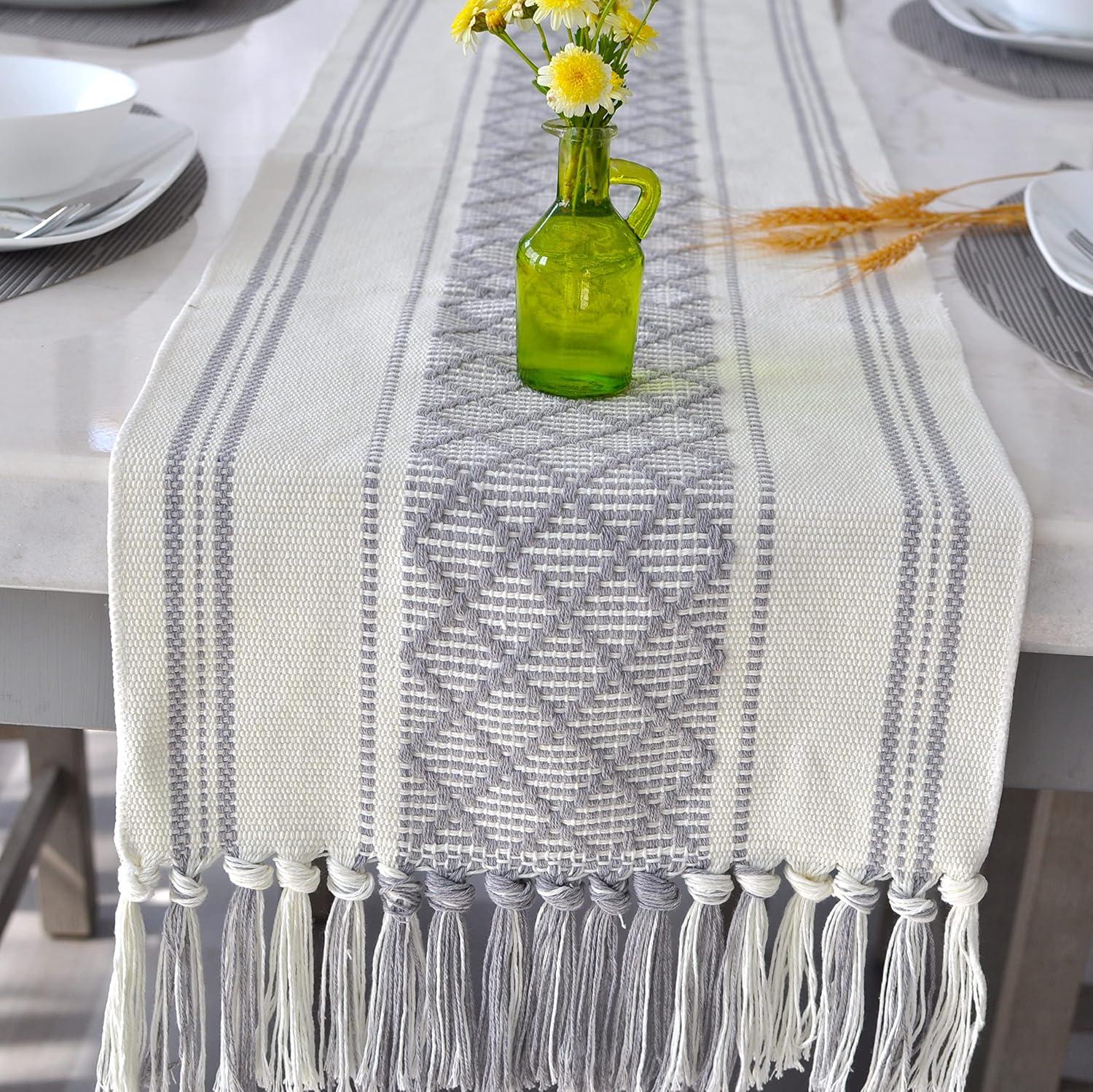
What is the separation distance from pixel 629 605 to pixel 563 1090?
0.27m

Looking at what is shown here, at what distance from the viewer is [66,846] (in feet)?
4.56

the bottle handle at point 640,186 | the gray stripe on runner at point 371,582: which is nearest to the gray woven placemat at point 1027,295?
the bottle handle at point 640,186

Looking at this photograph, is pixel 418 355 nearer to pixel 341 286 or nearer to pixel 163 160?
pixel 341 286

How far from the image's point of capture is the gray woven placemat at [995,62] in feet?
3.80

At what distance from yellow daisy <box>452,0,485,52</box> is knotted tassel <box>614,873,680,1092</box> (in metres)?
0.39

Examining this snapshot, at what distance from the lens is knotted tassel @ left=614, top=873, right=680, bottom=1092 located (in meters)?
0.64

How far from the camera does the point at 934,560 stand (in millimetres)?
575

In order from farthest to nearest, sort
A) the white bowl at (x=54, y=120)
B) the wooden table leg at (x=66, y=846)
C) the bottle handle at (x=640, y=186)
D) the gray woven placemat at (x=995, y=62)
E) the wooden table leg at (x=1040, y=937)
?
the wooden table leg at (x=66, y=846) → the gray woven placemat at (x=995, y=62) → the wooden table leg at (x=1040, y=937) → the white bowl at (x=54, y=120) → the bottle handle at (x=640, y=186)

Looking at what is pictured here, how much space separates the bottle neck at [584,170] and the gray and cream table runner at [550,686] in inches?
3.7

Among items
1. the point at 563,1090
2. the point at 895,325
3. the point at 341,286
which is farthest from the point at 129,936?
the point at 895,325

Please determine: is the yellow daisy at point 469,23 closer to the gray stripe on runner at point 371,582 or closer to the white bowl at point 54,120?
the gray stripe on runner at point 371,582

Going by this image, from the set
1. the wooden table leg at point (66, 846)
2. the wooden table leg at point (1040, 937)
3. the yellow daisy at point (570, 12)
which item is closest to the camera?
the yellow daisy at point (570, 12)

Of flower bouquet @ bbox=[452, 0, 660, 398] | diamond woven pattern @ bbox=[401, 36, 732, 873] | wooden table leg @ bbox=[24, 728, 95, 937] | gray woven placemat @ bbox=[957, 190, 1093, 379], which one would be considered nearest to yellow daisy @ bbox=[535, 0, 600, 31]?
flower bouquet @ bbox=[452, 0, 660, 398]

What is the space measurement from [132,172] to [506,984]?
0.55m
